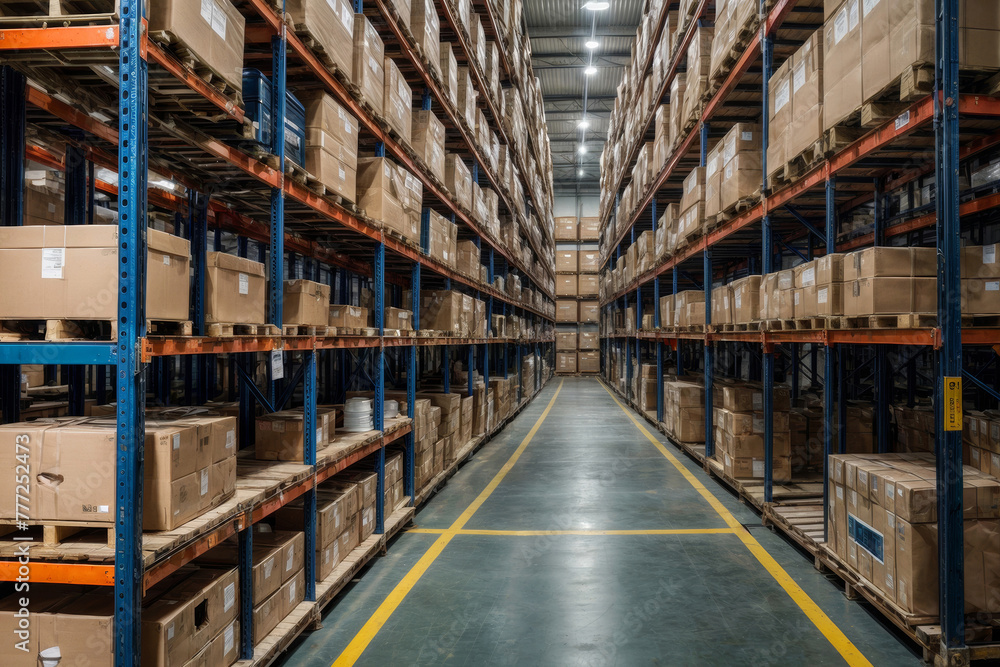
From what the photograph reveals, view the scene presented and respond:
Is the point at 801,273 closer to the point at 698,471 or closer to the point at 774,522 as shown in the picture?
the point at 774,522

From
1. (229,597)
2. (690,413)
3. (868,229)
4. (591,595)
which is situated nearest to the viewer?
(229,597)

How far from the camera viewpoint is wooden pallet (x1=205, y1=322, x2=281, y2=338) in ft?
9.57

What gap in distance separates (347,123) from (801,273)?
4.05 metres

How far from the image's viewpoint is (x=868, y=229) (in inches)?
281

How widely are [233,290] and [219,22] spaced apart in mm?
1366

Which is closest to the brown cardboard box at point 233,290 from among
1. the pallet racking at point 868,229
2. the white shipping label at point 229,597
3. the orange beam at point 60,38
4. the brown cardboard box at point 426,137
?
the orange beam at point 60,38

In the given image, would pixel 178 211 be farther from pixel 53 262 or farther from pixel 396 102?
pixel 53 262

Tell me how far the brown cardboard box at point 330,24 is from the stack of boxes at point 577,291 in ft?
80.0

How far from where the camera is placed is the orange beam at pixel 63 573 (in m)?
2.29

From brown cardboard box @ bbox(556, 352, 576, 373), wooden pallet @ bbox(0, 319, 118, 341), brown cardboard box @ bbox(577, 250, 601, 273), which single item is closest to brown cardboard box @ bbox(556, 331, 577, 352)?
brown cardboard box @ bbox(556, 352, 576, 373)

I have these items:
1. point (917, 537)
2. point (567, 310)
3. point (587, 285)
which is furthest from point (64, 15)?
point (587, 285)

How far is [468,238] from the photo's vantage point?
1026 cm

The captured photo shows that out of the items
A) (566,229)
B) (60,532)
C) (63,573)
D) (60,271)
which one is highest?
(566,229)

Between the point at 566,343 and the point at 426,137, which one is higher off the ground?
the point at 426,137
